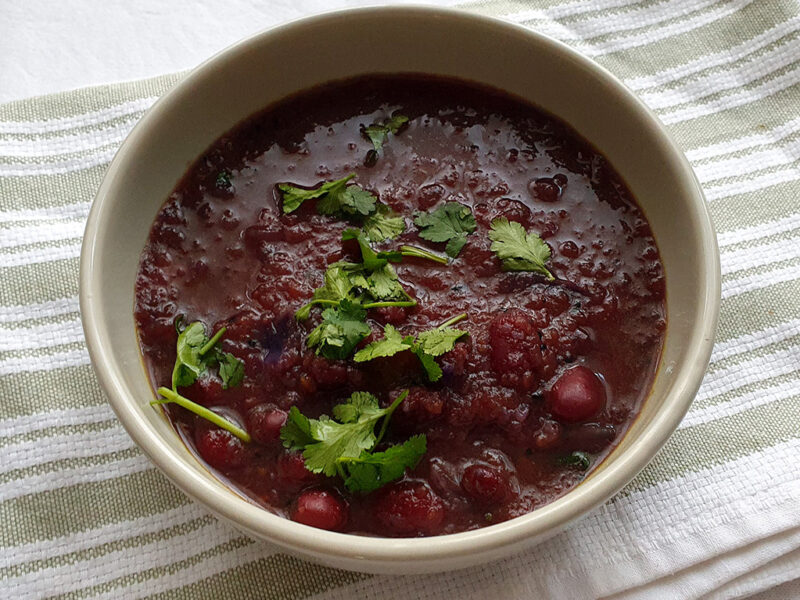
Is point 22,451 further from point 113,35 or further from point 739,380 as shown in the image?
point 739,380

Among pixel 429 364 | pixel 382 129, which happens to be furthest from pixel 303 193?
pixel 429 364

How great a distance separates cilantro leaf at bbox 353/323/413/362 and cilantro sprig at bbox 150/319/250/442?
370mm

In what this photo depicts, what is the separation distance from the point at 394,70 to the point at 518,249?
2.63ft

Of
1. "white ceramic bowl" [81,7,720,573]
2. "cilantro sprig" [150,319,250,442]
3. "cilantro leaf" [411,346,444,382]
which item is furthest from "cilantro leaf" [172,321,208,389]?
"cilantro leaf" [411,346,444,382]

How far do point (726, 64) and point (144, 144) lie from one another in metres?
2.21

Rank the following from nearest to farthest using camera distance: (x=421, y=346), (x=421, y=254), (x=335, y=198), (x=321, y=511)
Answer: (x=321, y=511) → (x=421, y=346) → (x=421, y=254) → (x=335, y=198)

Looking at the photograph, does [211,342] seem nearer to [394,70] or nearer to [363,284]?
[363,284]

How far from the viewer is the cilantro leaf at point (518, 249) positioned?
2.50 metres

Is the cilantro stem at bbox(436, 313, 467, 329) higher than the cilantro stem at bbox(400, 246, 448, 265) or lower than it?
lower

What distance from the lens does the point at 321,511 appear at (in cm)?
214

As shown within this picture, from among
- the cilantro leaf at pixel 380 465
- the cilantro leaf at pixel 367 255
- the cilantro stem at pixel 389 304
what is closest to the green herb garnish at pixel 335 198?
the cilantro leaf at pixel 367 255

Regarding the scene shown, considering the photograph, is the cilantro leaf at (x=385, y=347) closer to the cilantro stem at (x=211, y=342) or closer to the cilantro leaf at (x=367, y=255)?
the cilantro leaf at (x=367, y=255)

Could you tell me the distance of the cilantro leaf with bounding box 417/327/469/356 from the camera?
7.36 feet

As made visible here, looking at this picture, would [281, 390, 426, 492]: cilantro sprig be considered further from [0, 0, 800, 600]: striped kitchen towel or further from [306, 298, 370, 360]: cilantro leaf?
[0, 0, 800, 600]: striped kitchen towel
